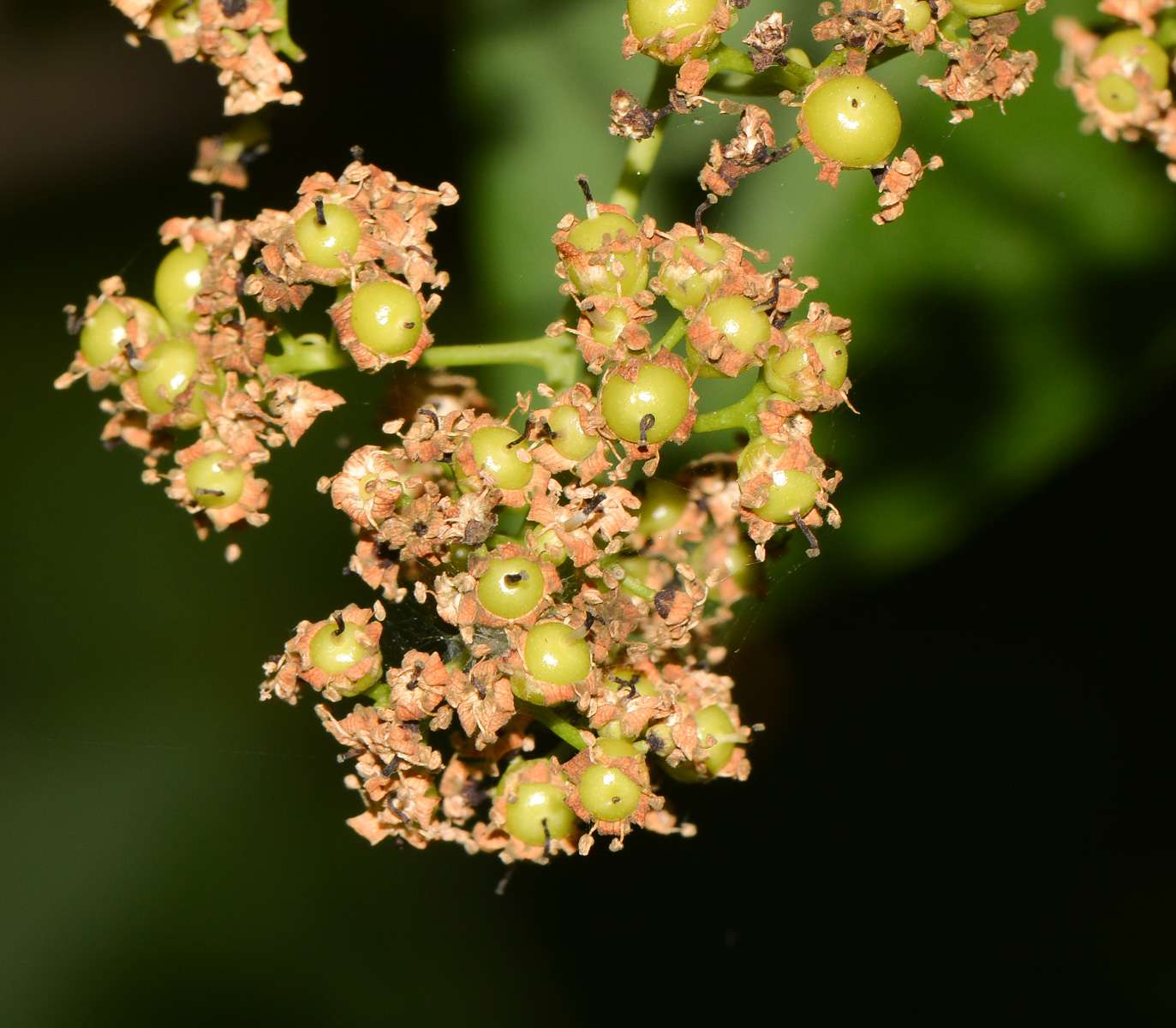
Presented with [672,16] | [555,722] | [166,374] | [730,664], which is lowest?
[730,664]

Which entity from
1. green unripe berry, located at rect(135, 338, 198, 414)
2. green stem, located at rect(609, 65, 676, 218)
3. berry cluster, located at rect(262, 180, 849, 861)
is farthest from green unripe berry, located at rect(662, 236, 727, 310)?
green unripe berry, located at rect(135, 338, 198, 414)

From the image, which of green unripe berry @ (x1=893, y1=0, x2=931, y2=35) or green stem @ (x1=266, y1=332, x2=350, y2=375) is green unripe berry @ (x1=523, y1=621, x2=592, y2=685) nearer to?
green stem @ (x1=266, y1=332, x2=350, y2=375)

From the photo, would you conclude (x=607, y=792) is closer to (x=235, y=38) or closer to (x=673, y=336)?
(x=673, y=336)

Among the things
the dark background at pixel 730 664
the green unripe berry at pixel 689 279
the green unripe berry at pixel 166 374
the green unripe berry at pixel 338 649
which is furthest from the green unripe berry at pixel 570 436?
the dark background at pixel 730 664

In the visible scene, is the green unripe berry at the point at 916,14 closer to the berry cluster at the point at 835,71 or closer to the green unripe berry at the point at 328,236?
the berry cluster at the point at 835,71

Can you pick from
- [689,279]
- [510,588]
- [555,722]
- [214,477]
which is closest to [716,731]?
[555,722]

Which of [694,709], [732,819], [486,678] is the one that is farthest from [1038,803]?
[486,678]
